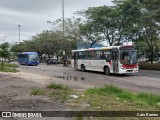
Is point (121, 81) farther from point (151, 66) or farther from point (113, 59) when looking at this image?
point (151, 66)

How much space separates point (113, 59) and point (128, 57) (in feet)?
4.16

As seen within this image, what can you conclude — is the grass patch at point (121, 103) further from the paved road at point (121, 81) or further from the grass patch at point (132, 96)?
the paved road at point (121, 81)

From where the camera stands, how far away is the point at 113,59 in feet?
85.4

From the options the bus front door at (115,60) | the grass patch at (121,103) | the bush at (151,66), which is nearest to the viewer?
the grass patch at (121,103)

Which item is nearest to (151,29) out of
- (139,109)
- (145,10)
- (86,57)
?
(145,10)

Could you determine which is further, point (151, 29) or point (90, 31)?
point (90, 31)

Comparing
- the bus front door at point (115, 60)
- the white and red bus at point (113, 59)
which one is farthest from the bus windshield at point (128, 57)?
the bus front door at point (115, 60)

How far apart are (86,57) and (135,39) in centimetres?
1178

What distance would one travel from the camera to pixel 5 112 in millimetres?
8398

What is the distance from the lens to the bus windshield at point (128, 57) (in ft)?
83.7

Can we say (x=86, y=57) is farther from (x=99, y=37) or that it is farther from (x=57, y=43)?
(x=57, y=43)

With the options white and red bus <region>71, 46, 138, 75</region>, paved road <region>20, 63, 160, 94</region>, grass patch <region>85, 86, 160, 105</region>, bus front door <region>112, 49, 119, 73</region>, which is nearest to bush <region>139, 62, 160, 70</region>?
white and red bus <region>71, 46, 138, 75</region>

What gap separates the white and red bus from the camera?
2555 centimetres

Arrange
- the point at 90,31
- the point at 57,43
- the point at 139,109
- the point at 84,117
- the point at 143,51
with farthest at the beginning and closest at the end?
the point at 57,43 → the point at 143,51 → the point at 90,31 → the point at 139,109 → the point at 84,117
